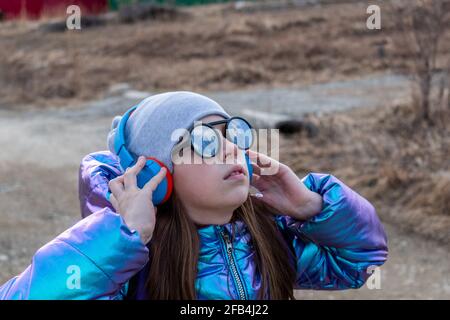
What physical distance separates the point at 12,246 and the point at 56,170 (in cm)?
211

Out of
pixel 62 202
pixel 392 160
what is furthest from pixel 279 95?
pixel 62 202

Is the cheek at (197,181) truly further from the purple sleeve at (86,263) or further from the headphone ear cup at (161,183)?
the purple sleeve at (86,263)

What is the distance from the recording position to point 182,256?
1.98 meters

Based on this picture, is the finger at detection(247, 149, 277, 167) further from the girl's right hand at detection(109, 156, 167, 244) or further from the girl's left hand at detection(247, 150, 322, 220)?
the girl's right hand at detection(109, 156, 167, 244)

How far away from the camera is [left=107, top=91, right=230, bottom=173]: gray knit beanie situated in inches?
78.1

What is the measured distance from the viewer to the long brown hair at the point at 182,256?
77.5 inches

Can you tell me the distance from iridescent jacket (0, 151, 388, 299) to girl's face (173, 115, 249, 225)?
10 centimetres

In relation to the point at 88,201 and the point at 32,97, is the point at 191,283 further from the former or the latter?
the point at 32,97

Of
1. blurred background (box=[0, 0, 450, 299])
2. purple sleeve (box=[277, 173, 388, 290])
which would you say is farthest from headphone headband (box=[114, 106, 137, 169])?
blurred background (box=[0, 0, 450, 299])

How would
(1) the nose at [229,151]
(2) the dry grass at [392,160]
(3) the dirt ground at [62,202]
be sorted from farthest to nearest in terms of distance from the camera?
(2) the dry grass at [392,160] < (3) the dirt ground at [62,202] < (1) the nose at [229,151]

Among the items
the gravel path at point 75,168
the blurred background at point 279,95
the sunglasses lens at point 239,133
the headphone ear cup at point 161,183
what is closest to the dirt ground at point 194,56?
the blurred background at point 279,95

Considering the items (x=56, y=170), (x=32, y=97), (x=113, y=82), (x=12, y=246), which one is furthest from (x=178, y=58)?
(x=12, y=246)

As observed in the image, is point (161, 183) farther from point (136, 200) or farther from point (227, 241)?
point (227, 241)

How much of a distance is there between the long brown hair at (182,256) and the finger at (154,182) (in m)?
0.11
